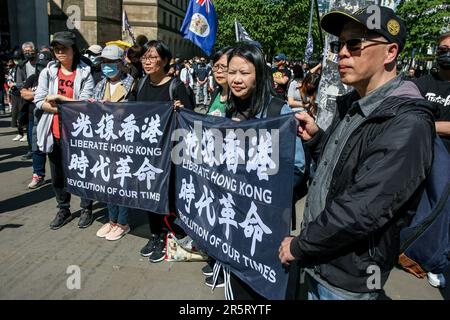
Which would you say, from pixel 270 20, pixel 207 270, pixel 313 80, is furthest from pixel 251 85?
pixel 270 20

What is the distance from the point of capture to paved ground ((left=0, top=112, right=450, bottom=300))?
10.4 ft

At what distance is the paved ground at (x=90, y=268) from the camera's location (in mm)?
3156

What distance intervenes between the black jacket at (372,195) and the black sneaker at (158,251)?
220cm

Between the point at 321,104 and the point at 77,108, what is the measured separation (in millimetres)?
3032

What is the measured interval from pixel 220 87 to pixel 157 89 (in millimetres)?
631

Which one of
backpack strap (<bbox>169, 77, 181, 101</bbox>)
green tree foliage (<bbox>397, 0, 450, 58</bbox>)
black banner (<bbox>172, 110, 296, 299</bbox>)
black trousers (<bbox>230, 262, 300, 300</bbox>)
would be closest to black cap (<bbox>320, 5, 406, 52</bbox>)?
black banner (<bbox>172, 110, 296, 299</bbox>)

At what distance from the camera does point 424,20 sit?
24.8 m

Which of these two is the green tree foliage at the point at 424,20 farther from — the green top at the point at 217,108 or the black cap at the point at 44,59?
the green top at the point at 217,108

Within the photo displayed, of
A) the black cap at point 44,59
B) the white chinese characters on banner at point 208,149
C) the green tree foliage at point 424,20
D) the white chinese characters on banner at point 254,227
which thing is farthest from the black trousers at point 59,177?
the green tree foliage at point 424,20

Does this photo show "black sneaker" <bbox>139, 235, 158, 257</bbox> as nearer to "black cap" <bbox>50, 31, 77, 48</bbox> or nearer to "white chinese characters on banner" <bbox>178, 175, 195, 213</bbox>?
"white chinese characters on banner" <bbox>178, 175, 195, 213</bbox>

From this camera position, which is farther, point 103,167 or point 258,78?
point 103,167

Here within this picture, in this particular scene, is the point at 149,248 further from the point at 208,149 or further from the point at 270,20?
the point at 270,20

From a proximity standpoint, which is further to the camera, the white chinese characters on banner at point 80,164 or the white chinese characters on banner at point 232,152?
the white chinese characters on banner at point 80,164

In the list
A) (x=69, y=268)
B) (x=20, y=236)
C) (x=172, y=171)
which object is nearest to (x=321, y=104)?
(x=172, y=171)
